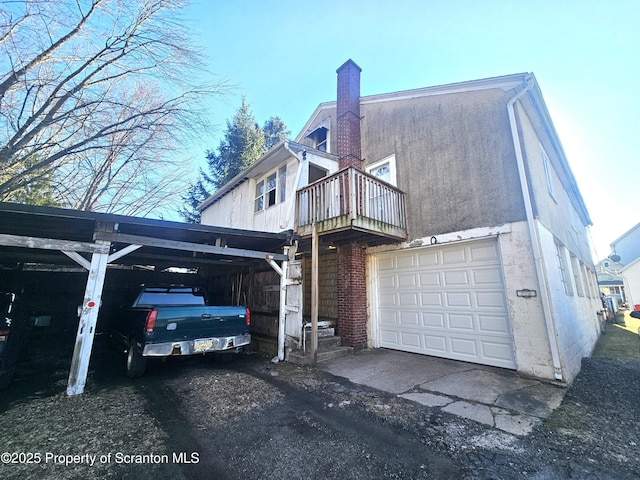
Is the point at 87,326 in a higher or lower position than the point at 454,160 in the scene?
lower

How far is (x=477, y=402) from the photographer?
13.1 feet

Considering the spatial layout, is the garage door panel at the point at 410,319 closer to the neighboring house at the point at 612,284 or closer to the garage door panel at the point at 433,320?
the garage door panel at the point at 433,320

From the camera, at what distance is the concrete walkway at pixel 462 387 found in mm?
3615

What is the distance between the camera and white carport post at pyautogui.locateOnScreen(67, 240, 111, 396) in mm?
4242

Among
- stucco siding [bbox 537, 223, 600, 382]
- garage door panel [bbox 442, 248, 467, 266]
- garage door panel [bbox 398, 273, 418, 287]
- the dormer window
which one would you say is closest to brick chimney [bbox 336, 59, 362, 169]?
the dormer window

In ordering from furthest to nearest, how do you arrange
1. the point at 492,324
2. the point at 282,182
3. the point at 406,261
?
the point at 282,182 < the point at 406,261 < the point at 492,324

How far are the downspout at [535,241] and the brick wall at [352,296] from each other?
13.6 ft

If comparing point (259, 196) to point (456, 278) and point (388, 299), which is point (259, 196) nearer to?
point (388, 299)

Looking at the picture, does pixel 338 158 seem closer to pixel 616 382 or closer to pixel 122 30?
pixel 122 30

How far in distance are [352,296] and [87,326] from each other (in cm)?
579

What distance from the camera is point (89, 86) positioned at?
8195 mm

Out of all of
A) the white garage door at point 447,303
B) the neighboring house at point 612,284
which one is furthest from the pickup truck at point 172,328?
the neighboring house at point 612,284

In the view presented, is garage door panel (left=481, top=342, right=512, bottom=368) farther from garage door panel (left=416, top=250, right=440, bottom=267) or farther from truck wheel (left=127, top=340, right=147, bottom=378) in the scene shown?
truck wheel (left=127, top=340, right=147, bottom=378)

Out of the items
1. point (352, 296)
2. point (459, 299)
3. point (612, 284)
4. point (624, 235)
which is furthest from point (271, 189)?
point (624, 235)
